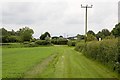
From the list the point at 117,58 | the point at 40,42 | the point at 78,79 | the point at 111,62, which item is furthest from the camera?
the point at 40,42

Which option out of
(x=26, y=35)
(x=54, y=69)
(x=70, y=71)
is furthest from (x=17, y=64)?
(x=26, y=35)

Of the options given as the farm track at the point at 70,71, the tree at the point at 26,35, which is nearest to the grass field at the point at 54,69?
the farm track at the point at 70,71

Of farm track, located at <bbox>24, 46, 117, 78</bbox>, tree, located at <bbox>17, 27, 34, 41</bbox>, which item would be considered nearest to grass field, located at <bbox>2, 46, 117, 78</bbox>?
farm track, located at <bbox>24, 46, 117, 78</bbox>

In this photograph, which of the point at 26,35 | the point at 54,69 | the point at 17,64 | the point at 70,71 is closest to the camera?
the point at 70,71

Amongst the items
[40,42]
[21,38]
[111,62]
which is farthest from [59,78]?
[21,38]

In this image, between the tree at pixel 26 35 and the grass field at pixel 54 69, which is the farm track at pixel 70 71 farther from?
the tree at pixel 26 35

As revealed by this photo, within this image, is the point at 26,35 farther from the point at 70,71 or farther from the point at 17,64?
the point at 70,71

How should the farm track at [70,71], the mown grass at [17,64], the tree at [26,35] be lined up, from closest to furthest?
the farm track at [70,71], the mown grass at [17,64], the tree at [26,35]

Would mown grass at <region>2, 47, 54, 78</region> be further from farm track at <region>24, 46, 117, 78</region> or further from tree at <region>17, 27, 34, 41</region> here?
tree at <region>17, 27, 34, 41</region>

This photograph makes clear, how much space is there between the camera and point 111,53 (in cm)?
1961

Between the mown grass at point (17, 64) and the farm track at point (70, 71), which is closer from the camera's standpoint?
the farm track at point (70, 71)

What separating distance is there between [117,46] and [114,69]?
1521 millimetres

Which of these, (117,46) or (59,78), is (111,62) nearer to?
(117,46)

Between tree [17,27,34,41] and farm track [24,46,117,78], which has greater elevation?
tree [17,27,34,41]
